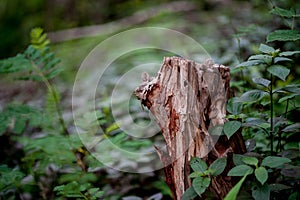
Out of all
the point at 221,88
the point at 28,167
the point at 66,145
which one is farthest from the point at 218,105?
the point at 28,167

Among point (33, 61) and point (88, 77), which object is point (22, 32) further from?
point (33, 61)

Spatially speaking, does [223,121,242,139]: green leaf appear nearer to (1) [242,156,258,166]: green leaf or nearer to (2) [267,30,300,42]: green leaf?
(1) [242,156,258,166]: green leaf

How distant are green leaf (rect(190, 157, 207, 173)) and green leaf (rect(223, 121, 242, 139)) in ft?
0.39

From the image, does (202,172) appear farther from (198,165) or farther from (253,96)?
(253,96)

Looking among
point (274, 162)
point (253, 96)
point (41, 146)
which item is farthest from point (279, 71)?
point (41, 146)

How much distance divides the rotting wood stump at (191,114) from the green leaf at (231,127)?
0.18 ft

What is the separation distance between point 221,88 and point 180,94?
13 centimetres

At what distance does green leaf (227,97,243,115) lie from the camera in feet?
3.58

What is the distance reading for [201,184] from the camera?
1001mm

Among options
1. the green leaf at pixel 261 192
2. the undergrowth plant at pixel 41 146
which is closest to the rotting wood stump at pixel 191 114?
the green leaf at pixel 261 192

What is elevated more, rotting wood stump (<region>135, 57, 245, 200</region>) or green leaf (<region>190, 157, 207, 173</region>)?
rotting wood stump (<region>135, 57, 245, 200</region>)

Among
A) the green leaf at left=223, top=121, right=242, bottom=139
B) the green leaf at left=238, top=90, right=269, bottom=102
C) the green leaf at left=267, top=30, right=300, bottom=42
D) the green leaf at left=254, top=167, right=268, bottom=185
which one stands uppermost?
the green leaf at left=267, top=30, right=300, bottom=42

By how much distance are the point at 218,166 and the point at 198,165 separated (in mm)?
59

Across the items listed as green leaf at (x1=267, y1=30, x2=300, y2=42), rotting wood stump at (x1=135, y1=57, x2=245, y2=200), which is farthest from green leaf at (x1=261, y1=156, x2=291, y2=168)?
green leaf at (x1=267, y1=30, x2=300, y2=42)
